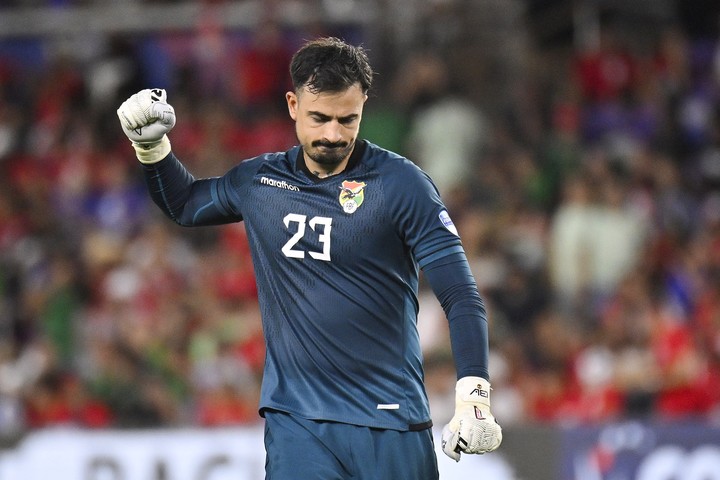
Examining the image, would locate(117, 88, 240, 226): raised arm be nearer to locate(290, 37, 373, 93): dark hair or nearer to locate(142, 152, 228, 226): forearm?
locate(142, 152, 228, 226): forearm

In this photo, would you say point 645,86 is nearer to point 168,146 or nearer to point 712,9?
point 712,9

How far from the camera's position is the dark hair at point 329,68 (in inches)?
193

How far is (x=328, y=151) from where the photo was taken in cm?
497

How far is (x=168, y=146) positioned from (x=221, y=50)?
882 cm

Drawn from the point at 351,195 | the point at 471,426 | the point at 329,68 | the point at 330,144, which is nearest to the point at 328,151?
the point at 330,144

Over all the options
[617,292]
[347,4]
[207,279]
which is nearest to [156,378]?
[207,279]

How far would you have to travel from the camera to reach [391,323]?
198 inches

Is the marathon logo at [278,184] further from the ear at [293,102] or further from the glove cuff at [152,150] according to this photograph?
the glove cuff at [152,150]

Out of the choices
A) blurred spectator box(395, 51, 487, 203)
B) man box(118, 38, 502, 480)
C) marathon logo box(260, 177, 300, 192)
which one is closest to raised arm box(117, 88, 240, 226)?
marathon logo box(260, 177, 300, 192)

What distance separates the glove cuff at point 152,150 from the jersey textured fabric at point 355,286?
1.97ft

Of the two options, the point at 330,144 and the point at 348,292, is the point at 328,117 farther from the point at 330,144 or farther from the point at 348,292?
the point at 348,292

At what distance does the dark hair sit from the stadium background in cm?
441

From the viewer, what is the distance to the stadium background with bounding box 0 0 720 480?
1012 cm

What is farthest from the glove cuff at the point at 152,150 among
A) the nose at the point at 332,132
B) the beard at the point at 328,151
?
the nose at the point at 332,132
